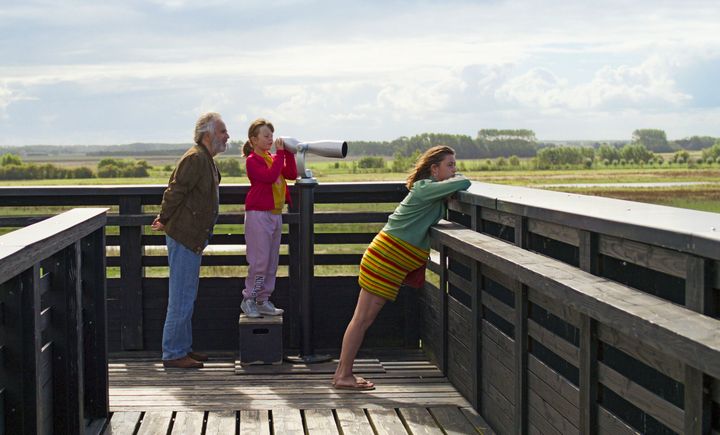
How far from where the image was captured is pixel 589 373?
3.42 meters

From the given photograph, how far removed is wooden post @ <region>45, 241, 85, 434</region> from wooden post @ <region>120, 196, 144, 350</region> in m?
2.99

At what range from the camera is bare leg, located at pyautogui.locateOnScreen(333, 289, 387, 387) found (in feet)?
19.2

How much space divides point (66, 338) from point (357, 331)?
6.63ft

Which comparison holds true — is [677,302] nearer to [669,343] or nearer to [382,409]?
[669,343]

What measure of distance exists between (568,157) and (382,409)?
447 ft

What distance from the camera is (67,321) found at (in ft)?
14.2

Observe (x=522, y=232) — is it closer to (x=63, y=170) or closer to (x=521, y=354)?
(x=521, y=354)

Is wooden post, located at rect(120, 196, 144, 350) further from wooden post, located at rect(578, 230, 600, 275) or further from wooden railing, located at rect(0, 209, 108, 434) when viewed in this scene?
wooden post, located at rect(578, 230, 600, 275)

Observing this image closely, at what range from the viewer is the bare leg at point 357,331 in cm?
586

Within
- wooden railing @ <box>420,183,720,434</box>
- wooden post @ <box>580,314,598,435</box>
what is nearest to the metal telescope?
wooden railing @ <box>420,183,720,434</box>

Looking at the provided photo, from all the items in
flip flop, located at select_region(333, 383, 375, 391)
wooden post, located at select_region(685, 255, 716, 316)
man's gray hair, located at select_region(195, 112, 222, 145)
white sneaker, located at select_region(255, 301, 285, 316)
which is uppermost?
man's gray hair, located at select_region(195, 112, 222, 145)

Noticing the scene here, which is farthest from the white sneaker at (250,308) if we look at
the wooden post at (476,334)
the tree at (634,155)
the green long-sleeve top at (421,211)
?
the tree at (634,155)

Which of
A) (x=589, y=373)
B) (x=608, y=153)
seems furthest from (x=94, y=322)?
(x=608, y=153)

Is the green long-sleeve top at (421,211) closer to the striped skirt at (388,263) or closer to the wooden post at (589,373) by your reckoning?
the striped skirt at (388,263)
